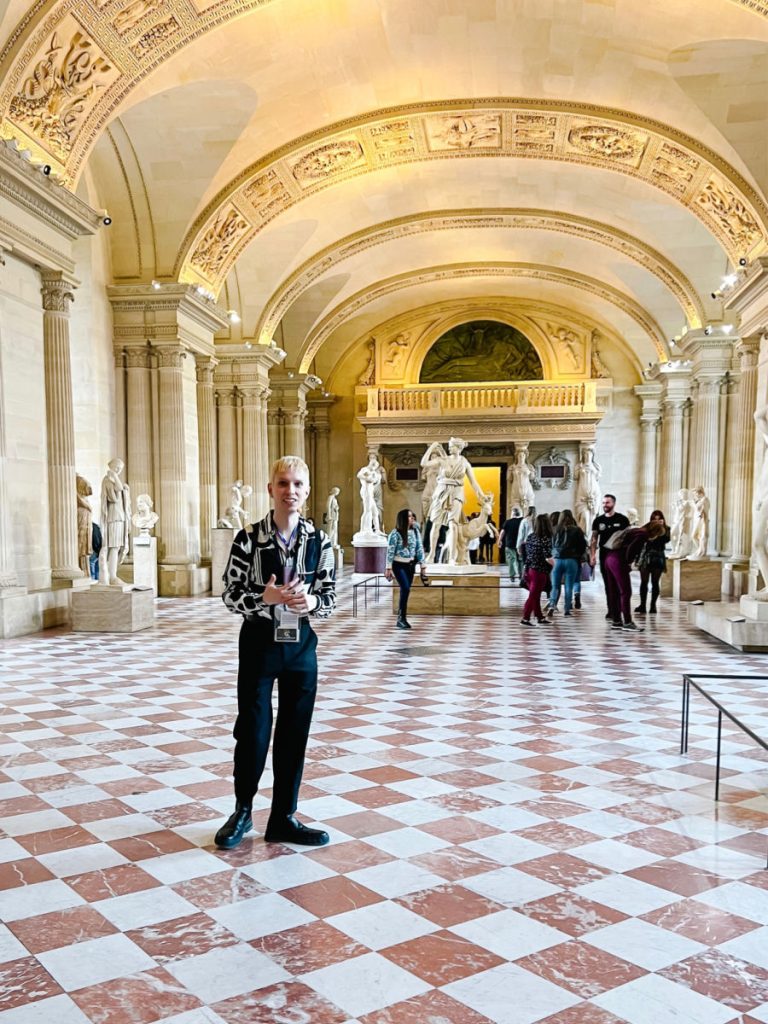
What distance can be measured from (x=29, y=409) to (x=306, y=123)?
7733mm

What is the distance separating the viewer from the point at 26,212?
10.4m

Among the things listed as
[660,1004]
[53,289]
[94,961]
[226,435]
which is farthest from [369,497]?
[660,1004]

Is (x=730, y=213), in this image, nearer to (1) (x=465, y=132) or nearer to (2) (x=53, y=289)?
(1) (x=465, y=132)

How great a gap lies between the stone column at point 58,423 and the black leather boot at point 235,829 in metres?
8.62

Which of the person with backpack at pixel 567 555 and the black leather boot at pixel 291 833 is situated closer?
the black leather boot at pixel 291 833

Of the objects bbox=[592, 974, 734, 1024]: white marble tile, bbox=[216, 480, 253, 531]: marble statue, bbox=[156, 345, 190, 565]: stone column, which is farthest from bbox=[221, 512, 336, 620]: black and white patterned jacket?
bbox=[216, 480, 253, 531]: marble statue

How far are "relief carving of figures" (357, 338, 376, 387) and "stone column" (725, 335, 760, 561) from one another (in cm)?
1501

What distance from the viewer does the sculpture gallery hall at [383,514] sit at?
9.81 ft

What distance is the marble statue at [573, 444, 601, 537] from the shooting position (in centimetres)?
2522

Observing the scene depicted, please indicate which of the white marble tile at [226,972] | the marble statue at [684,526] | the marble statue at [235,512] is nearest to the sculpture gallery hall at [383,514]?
the white marble tile at [226,972]

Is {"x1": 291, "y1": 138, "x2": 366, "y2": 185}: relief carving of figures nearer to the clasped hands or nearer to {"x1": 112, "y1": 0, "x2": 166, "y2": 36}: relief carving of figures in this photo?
{"x1": 112, "y1": 0, "x2": 166, "y2": 36}: relief carving of figures

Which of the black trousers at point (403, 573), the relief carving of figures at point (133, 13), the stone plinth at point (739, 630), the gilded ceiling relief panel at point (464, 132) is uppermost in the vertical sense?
the gilded ceiling relief panel at point (464, 132)

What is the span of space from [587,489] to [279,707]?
23444 mm

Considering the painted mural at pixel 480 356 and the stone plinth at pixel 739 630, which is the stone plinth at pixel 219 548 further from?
the painted mural at pixel 480 356
